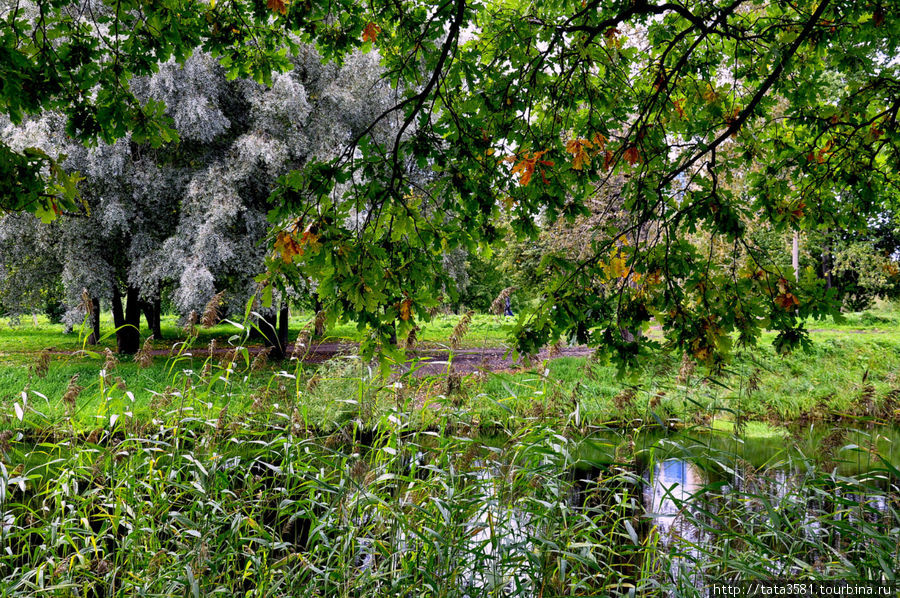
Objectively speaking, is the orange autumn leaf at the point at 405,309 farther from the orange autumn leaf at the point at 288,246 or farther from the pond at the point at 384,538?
the pond at the point at 384,538

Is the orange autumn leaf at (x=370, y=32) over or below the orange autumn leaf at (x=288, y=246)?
over

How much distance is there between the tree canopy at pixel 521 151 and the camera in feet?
7.65

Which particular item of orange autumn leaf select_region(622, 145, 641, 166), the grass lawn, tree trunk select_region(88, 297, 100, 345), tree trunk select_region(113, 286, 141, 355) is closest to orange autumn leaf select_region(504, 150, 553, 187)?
orange autumn leaf select_region(622, 145, 641, 166)

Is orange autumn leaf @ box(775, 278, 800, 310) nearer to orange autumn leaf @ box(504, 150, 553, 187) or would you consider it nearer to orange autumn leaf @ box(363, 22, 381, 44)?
orange autumn leaf @ box(504, 150, 553, 187)

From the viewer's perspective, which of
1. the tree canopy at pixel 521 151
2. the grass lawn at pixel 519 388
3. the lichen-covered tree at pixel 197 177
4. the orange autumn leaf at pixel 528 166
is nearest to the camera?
the tree canopy at pixel 521 151

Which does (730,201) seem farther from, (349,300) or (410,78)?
(349,300)

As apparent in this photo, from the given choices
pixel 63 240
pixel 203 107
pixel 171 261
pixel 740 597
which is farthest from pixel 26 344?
pixel 740 597

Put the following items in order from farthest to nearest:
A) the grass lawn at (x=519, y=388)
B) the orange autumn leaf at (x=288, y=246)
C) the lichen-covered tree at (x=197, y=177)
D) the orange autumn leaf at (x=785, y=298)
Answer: the lichen-covered tree at (x=197, y=177)
the grass lawn at (x=519, y=388)
the orange autumn leaf at (x=785, y=298)
the orange autumn leaf at (x=288, y=246)

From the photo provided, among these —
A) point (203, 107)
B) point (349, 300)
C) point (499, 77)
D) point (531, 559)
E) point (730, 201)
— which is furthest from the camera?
point (203, 107)

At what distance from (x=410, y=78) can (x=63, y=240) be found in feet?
33.5

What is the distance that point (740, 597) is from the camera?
2869 millimetres

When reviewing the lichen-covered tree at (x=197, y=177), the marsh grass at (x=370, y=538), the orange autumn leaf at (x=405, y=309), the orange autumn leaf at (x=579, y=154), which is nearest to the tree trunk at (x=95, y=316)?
the lichen-covered tree at (x=197, y=177)

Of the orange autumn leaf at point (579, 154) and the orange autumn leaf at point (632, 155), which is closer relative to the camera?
the orange autumn leaf at point (579, 154)

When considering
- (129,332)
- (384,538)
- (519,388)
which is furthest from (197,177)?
(384,538)
